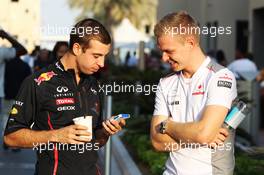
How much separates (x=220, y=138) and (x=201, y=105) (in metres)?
0.22

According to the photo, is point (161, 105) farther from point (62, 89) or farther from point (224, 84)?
point (62, 89)

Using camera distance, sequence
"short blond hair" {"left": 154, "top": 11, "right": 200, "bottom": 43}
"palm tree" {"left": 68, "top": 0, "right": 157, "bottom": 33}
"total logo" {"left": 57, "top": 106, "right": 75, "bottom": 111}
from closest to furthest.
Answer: "short blond hair" {"left": 154, "top": 11, "right": 200, "bottom": 43} → "total logo" {"left": 57, "top": 106, "right": 75, "bottom": 111} → "palm tree" {"left": 68, "top": 0, "right": 157, "bottom": 33}

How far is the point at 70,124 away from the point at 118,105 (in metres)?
15.8

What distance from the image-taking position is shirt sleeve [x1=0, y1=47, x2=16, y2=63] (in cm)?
1171

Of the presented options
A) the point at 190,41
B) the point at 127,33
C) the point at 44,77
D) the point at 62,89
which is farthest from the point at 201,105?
the point at 127,33

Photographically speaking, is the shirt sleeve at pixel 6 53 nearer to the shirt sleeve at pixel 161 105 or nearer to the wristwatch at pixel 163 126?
the shirt sleeve at pixel 161 105

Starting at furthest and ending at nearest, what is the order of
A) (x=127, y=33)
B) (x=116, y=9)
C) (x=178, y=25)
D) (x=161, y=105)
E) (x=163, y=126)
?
(x=127, y=33) → (x=116, y=9) → (x=161, y=105) → (x=163, y=126) → (x=178, y=25)

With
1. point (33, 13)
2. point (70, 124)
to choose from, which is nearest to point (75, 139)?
point (70, 124)

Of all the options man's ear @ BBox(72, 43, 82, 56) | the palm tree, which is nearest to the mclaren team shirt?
man's ear @ BBox(72, 43, 82, 56)

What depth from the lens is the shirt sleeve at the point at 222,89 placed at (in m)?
3.63

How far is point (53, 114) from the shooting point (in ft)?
12.8

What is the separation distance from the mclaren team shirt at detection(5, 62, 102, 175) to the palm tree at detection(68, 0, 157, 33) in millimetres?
41857

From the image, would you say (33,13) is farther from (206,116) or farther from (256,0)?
(206,116)

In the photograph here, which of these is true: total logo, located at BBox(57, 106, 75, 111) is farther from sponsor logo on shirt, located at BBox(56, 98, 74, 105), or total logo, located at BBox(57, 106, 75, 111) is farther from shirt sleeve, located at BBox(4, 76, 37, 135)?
shirt sleeve, located at BBox(4, 76, 37, 135)
